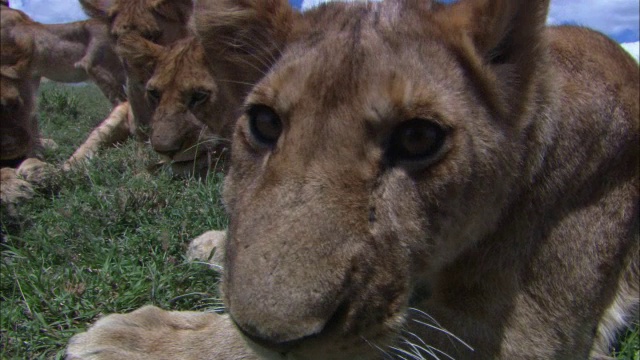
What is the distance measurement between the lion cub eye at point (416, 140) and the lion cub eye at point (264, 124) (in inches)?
14.0

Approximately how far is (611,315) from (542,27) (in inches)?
48.0

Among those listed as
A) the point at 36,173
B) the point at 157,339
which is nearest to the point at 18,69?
the point at 36,173

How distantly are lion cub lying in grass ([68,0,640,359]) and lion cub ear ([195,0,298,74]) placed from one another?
12mm

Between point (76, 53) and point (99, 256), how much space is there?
10659 millimetres

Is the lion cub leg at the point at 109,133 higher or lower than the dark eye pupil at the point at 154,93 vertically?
lower

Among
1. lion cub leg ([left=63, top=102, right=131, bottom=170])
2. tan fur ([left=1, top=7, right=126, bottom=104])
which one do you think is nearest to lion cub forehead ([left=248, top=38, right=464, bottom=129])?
lion cub leg ([left=63, top=102, right=131, bottom=170])

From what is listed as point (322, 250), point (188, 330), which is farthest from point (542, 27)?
point (188, 330)

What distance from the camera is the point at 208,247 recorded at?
127 inches

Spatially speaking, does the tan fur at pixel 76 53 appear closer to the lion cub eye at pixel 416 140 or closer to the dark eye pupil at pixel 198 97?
the dark eye pupil at pixel 198 97

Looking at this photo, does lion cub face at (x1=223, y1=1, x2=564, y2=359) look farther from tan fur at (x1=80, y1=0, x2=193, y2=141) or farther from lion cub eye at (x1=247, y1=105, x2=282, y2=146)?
tan fur at (x1=80, y1=0, x2=193, y2=141)

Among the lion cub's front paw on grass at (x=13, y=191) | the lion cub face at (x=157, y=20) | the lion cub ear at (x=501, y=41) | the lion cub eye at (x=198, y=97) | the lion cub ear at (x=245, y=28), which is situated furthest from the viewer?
the lion cub face at (x=157, y=20)

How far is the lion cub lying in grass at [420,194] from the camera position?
5.65 ft

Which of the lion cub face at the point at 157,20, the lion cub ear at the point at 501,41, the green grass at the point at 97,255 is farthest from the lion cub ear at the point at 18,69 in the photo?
the lion cub ear at the point at 501,41

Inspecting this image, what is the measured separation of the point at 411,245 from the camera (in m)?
1.88
